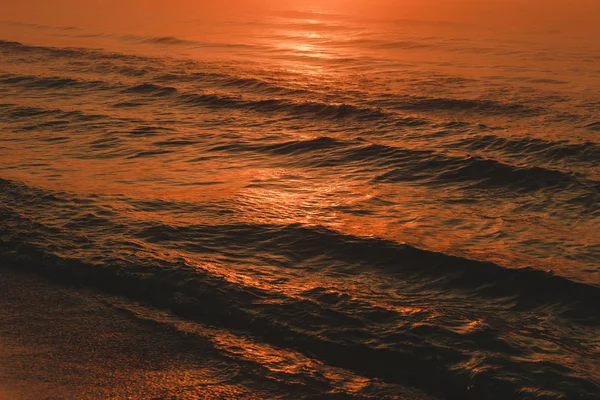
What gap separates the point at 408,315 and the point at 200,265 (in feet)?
7.06

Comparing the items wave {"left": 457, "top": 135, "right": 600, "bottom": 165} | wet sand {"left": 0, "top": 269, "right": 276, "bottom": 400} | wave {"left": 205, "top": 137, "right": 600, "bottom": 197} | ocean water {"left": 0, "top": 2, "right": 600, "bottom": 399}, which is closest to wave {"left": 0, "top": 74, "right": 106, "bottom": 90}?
ocean water {"left": 0, "top": 2, "right": 600, "bottom": 399}

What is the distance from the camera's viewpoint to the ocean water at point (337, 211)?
219 inches

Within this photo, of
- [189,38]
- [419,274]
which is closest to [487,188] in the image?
[419,274]

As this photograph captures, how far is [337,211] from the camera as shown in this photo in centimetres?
859

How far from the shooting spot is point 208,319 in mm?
6070

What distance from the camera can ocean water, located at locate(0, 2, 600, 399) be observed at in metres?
5.56

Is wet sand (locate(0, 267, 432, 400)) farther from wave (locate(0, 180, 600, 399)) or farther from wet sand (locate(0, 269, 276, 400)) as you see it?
wave (locate(0, 180, 600, 399))

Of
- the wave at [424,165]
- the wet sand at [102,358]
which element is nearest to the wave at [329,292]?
the wet sand at [102,358]

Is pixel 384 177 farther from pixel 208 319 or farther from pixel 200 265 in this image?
pixel 208 319

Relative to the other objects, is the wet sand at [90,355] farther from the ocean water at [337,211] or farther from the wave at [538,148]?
the wave at [538,148]

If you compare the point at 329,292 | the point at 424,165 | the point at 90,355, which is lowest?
the point at 90,355

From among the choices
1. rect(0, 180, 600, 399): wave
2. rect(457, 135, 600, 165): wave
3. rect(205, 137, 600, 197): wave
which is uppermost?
rect(457, 135, 600, 165): wave

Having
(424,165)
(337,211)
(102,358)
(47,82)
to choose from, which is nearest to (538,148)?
(424,165)

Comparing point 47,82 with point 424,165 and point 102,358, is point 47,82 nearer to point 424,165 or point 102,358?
point 424,165
